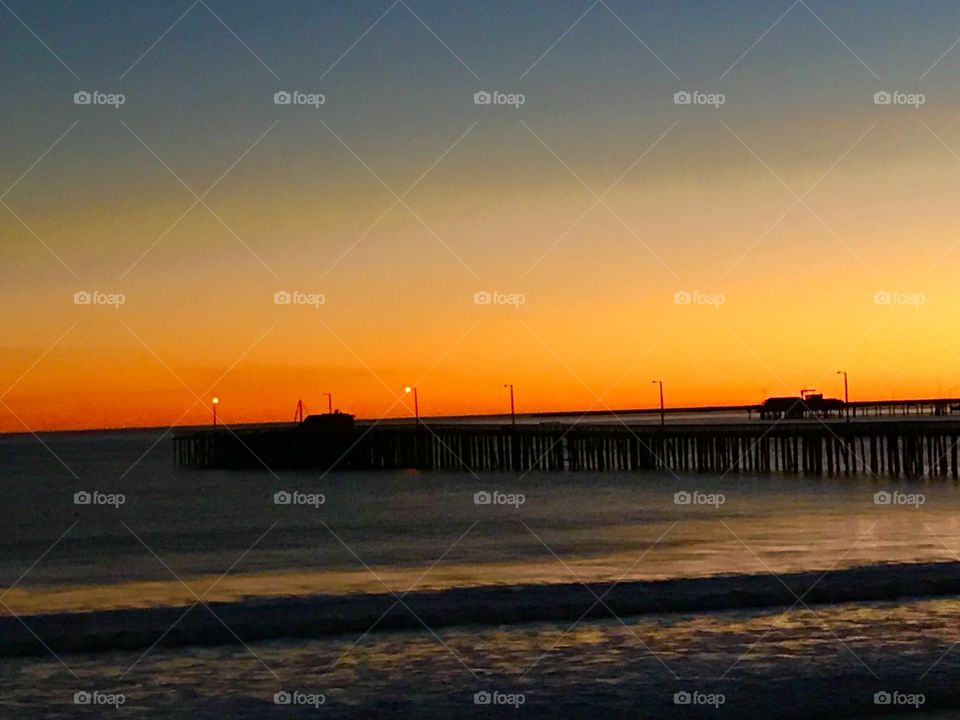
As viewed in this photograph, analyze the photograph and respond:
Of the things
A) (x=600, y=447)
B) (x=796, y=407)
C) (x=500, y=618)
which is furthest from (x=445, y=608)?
(x=796, y=407)

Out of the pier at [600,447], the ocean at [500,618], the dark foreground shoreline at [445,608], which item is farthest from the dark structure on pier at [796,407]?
the dark foreground shoreline at [445,608]

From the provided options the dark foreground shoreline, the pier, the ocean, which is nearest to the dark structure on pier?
the pier

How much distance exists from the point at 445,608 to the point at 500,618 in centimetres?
89

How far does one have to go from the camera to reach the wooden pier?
50.6 m

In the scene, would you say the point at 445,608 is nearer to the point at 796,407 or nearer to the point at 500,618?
the point at 500,618

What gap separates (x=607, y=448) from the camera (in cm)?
5972

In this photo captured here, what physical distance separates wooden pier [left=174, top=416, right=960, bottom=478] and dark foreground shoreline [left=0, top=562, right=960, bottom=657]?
3020 cm

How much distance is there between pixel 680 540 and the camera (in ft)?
94.2

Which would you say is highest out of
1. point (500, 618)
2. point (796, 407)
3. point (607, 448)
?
point (796, 407)

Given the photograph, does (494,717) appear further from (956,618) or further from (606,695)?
(956,618)

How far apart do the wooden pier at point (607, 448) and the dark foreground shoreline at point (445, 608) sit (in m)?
30.2

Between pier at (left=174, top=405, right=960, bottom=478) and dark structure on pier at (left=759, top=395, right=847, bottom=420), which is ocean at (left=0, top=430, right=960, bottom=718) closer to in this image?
pier at (left=174, top=405, right=960, bottom=478)

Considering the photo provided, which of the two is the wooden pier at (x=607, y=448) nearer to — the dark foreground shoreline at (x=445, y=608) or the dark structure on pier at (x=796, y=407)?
the dark foreground shoreline at (x=445, y=608)

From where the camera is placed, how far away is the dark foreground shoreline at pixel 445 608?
47.8 feet
